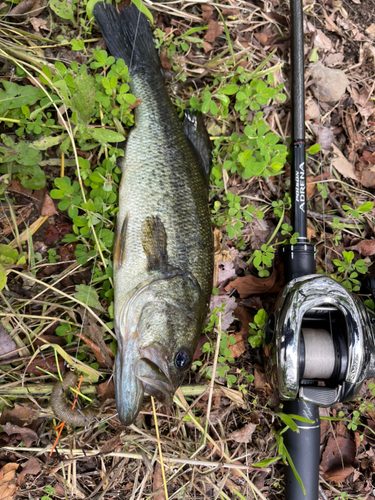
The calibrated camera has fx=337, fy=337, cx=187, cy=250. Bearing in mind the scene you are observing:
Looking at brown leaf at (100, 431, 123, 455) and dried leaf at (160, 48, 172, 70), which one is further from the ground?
dried leaf at (160, 48, 172, 70)

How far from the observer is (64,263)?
267 centimetres

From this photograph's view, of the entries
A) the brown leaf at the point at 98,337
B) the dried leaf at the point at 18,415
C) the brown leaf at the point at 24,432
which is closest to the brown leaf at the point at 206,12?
the brown leaf at the point at 98,337

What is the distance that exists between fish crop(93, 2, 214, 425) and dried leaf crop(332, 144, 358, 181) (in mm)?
1291

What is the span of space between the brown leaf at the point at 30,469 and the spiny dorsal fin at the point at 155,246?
1.73 metres

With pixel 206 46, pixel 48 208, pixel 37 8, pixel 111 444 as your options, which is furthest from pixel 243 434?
pixel 37 8

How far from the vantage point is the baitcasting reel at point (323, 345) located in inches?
86.9

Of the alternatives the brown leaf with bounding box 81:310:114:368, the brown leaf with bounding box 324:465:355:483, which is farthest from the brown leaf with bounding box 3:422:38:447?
the brown leaf with bounding box 324:465:355:483

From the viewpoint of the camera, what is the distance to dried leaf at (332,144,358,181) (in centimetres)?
315

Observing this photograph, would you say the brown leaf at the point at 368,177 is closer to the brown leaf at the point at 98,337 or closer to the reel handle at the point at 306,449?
the reel handle at the point at 306,449

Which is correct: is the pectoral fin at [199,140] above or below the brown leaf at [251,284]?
above

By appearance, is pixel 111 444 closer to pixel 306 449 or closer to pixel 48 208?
pixel 306 449

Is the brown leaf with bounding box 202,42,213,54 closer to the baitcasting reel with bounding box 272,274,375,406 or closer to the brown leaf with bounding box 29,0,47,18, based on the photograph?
the brown leaf with bounding box 29,0,47,18

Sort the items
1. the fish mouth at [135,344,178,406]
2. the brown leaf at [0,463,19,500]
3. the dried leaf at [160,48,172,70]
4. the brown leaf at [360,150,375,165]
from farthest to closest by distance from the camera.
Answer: the brown leaf at [360,150,375,165]
the dried leaf at [160,48,172,70]
the brown leaf at [0,463,19,500]
the fish mouth at [135,344,178,406]

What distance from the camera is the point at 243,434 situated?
9.29ft
